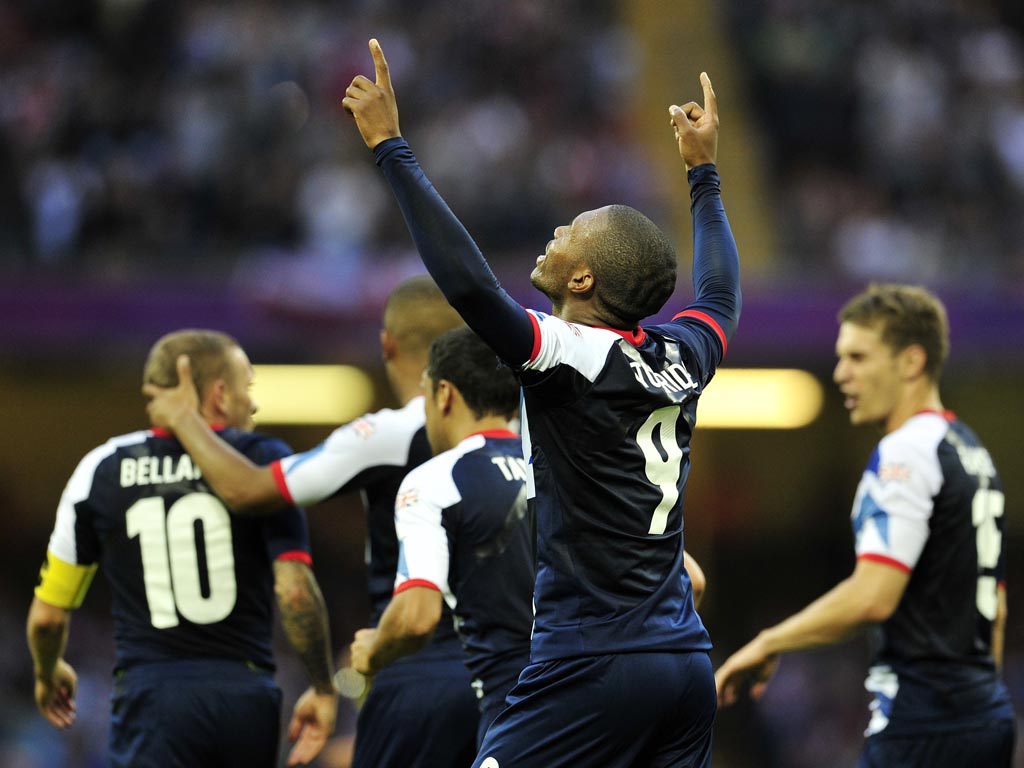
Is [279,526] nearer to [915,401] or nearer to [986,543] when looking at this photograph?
[915,401]

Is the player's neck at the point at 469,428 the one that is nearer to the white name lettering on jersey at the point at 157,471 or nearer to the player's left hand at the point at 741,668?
the white name lettering on jersey at the point at 157,471

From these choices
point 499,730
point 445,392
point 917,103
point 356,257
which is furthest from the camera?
point 917,103

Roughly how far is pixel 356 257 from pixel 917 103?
6.70 metres

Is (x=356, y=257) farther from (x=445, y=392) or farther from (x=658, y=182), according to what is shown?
(x=445, y=392)

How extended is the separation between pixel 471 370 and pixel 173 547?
1338mm

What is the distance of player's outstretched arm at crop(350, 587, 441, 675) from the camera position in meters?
4.48

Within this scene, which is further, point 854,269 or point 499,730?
→ point 854,269

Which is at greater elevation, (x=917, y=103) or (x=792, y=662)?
(x=917, y=103)

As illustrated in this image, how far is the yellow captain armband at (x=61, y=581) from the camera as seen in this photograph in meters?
5.54

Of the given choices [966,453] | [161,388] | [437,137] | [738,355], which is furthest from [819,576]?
[161,388]

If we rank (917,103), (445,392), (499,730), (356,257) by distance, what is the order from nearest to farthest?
(499,730), (445,392), (356,257), (917,103)

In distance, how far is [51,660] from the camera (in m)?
5.70

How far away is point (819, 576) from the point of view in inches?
651

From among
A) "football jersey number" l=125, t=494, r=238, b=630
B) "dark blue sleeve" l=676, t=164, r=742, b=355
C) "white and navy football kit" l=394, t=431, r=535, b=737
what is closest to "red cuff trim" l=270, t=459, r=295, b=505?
"football jersey number" l=125, t=494, r=238, b=630
